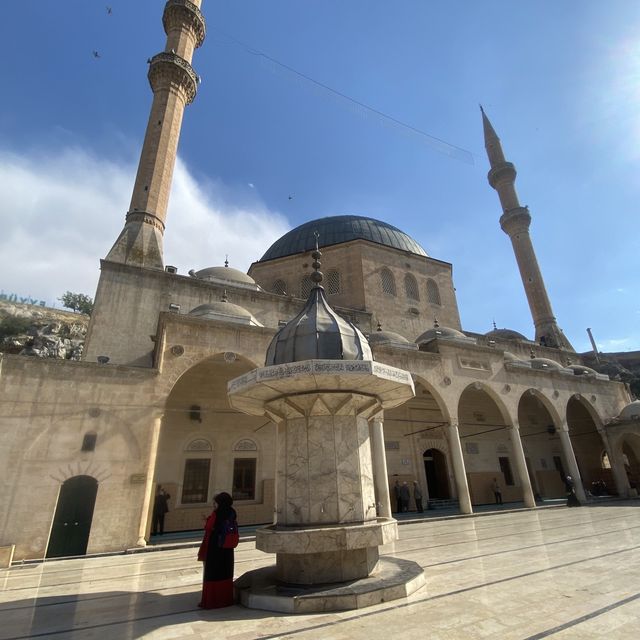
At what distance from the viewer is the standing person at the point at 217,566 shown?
3484mm

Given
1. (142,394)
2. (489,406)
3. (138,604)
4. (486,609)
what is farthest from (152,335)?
(489,406)

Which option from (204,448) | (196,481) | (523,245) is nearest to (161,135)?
(204,448)

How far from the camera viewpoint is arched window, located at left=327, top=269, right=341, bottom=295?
18047 millimetres

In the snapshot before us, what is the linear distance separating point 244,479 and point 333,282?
9.65 metres

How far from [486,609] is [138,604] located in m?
3.12

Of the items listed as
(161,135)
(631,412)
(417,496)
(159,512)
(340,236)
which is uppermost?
(161,135)

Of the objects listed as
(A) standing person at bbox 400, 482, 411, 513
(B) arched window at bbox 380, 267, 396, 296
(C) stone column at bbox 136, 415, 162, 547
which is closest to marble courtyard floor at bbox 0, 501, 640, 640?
(C) stone column at bbox 136, 415, 162, 547

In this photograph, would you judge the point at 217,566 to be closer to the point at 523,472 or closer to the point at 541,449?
the point at 523,472

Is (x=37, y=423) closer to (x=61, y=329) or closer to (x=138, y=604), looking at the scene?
(x=138, y=604)

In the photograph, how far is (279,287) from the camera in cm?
1848

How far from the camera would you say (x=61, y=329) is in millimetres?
37000

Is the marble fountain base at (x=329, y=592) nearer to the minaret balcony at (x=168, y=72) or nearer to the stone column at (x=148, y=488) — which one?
the stone column at (x=148, y=488)

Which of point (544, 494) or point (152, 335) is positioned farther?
point (544, 494)

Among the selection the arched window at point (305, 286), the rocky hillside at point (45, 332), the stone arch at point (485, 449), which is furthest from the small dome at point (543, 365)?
the rocky hillside at point (45, 332)
